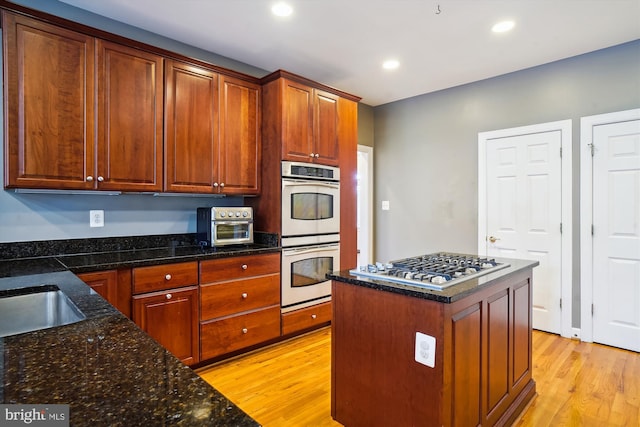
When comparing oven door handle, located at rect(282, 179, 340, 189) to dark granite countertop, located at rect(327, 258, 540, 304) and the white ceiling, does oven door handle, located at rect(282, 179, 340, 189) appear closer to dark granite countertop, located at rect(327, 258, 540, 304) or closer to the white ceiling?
Result: the white ceiling

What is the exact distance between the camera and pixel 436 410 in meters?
1.48

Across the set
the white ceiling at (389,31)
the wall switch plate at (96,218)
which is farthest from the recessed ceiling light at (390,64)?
the wall switch plate at (96,218)

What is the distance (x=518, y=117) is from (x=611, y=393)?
2.53 m

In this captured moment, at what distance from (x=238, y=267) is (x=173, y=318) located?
58 centimetres

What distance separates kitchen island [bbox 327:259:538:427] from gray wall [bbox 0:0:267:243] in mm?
1797

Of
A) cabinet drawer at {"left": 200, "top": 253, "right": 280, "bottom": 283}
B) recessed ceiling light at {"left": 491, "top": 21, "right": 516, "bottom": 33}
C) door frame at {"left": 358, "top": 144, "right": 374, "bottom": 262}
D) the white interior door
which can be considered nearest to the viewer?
cabinet drawer at {"left": 200, "top": 253, "right": 280, "bottom": 283}

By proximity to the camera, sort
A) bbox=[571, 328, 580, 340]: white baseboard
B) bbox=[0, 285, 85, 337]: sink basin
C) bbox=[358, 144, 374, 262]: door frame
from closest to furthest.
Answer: bbox=[0, 285, 85, 337]: sink basin → bbox=[571, 328, 580, 340]: white baseboard → bbox=[358, 144, 374, 262]: door frame

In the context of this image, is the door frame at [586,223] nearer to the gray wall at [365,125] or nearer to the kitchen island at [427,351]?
the kitchen island at [427,351]

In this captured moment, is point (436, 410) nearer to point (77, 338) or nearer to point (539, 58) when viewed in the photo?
point (77, 338)

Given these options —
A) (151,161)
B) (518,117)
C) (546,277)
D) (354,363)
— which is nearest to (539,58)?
(518,117)

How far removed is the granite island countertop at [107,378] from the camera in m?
0.57

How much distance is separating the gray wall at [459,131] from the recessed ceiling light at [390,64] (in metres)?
0.98

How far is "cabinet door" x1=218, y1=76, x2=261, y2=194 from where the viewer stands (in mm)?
2990

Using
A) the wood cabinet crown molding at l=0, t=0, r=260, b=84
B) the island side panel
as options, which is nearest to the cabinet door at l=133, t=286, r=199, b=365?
the island side panel
